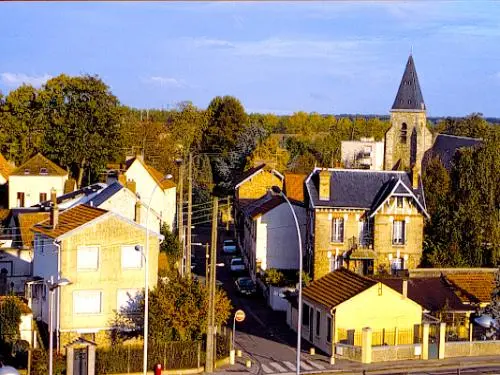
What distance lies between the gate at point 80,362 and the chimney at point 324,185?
15.3 meters

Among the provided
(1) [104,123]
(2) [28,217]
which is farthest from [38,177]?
(2) [28,217]

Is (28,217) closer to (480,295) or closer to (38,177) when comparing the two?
(38,177)

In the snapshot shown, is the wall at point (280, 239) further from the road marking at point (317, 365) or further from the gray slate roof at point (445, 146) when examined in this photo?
the gray slate roof at point (445, 146)

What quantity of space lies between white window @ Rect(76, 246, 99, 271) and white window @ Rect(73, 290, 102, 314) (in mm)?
796

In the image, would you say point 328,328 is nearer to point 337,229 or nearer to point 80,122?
point 337,229

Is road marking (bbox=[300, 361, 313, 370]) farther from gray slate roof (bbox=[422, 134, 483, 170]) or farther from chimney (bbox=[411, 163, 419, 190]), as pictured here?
gray slate roof (bbox=[422, 134, 483, 170])

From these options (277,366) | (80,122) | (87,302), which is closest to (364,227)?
(277,366)

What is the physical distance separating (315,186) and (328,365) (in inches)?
444

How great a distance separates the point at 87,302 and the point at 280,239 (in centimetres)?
1304

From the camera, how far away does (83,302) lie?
94.5 ft

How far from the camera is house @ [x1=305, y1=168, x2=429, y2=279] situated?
37.1 m

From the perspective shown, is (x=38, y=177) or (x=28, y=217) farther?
(x=38, y=177)

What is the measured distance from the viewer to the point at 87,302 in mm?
28828

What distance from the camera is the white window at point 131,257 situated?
29172 millimetres
